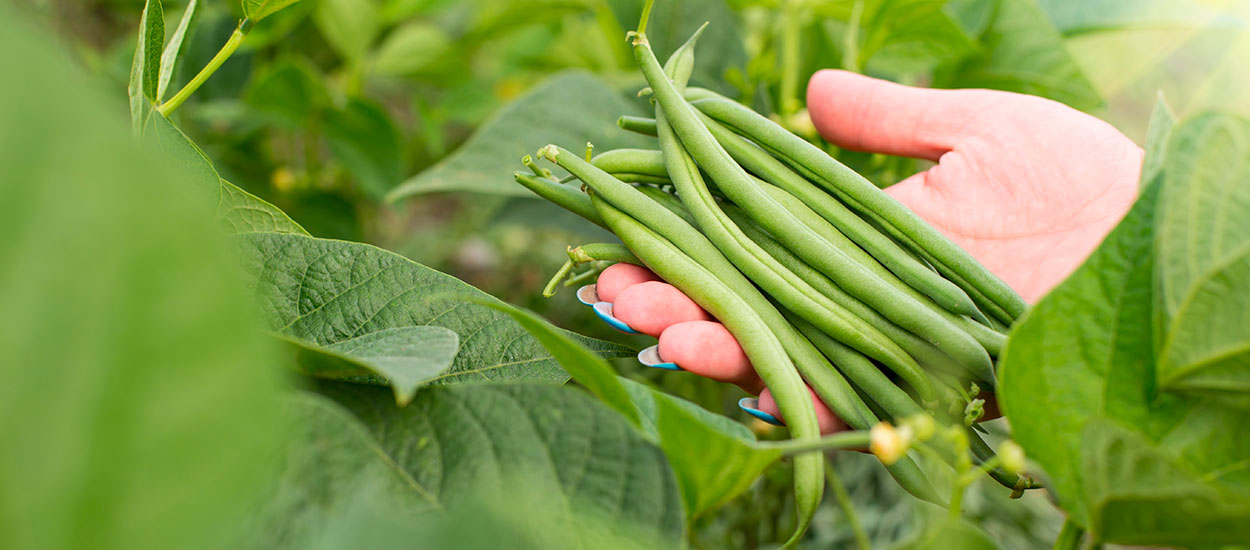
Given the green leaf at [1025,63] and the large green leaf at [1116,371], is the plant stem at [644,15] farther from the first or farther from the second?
the green leaf at [1025,63]

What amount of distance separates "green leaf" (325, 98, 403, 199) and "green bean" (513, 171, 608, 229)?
465mm

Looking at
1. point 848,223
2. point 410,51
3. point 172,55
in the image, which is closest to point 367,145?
point 410,51

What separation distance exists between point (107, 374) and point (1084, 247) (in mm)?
714

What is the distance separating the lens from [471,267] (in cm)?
152

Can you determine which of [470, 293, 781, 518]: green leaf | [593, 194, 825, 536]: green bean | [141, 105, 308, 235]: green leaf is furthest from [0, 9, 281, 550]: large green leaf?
[593, 194, 825, 536]: green bean

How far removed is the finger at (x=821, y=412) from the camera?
1.82 feet

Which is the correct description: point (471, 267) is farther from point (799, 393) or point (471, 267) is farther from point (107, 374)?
point (107, 374)

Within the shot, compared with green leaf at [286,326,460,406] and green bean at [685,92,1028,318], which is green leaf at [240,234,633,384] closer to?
green leaf at [286,326,460,406]

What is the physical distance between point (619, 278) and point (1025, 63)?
2.09 ft

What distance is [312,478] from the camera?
326 mm

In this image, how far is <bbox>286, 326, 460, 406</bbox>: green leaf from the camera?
13.0 inches

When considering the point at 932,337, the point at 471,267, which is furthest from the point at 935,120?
the point at 471,267

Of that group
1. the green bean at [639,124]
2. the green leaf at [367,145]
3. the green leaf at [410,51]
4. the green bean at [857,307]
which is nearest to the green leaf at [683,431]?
the green bean at [857,307]

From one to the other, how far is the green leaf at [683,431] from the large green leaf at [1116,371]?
13 centimetres
